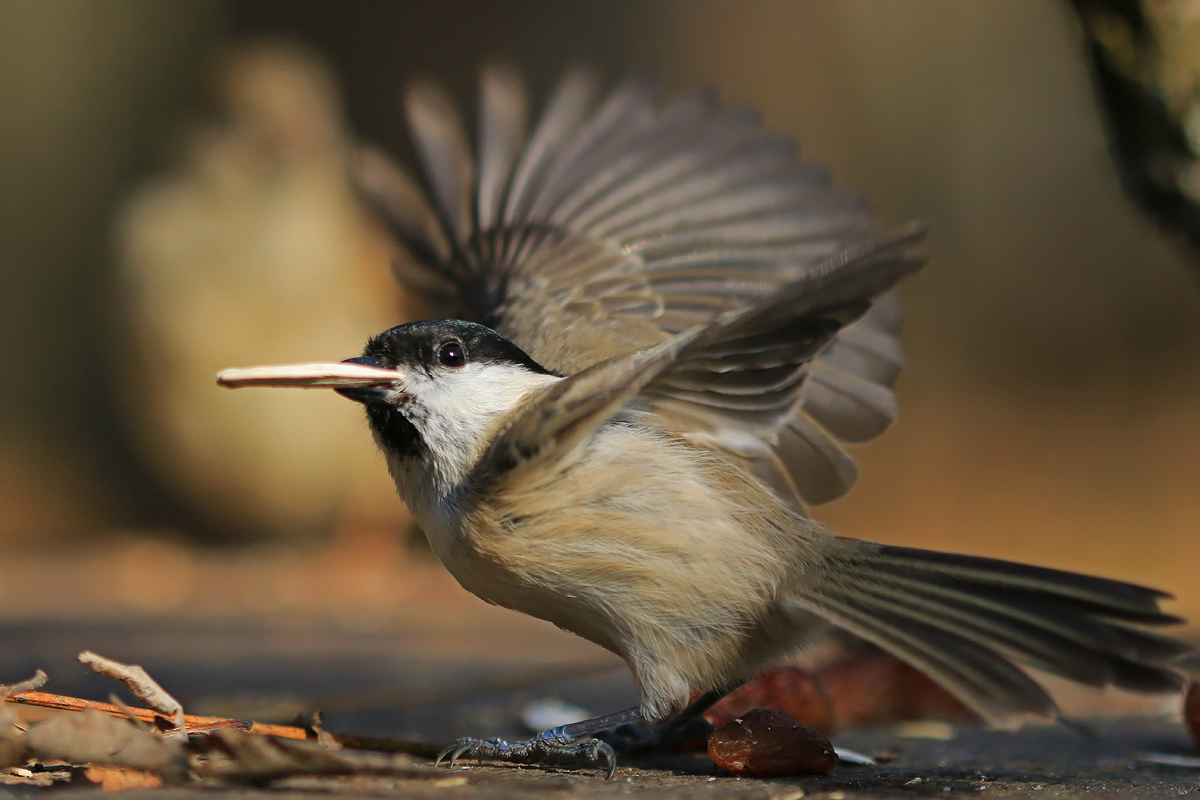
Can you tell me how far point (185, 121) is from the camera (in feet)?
27.8

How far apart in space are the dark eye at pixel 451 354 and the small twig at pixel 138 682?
2.89ft

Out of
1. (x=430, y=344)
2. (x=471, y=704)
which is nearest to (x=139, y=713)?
(x=430, y=344)

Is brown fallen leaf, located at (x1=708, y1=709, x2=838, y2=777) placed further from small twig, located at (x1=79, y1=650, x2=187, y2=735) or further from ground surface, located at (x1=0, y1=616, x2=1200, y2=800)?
small twig, located at (x1=79, y1=650, x2=187, y2=735)

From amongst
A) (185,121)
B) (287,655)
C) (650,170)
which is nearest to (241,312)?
(185,121)

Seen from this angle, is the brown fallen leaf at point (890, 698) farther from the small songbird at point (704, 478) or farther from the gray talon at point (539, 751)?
the gray talon at point (539, 751)

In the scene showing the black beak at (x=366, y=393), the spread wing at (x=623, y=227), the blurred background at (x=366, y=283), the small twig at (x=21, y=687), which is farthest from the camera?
the blurred background at (x=366, y=283)

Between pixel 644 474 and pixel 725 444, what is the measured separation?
237mm

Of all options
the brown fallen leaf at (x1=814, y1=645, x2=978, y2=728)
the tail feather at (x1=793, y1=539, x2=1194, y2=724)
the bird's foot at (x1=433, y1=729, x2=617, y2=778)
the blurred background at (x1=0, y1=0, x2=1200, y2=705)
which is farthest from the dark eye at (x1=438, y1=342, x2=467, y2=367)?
the blurred background at (x1=0, y1=0, x2=1200, y2=705)

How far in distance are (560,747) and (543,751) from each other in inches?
1.5

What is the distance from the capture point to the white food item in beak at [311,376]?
2250 mm

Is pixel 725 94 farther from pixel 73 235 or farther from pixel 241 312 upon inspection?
pixel 73 235

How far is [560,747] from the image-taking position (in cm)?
253

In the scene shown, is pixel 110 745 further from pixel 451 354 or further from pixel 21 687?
pixel 451 354

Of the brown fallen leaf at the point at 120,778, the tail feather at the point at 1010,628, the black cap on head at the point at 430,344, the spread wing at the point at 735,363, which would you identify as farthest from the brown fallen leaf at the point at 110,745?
the tail feather at the point at 1010,628
